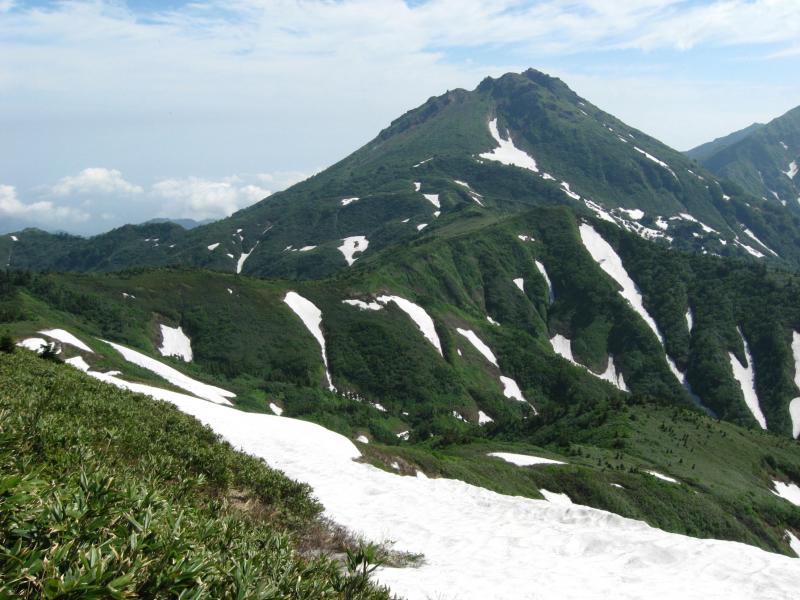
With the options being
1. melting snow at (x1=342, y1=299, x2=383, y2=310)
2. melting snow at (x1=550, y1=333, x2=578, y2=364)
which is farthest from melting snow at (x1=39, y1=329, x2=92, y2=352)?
melting snow at (x1=550, y1=333, x2=578, y2=364)

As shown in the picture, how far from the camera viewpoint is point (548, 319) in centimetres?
17550

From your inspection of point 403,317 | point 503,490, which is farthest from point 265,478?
point 403,317

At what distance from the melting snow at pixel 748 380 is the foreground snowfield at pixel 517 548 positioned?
156048mm

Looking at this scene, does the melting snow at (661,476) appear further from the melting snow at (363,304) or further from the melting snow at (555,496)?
the melting snow at (363,304)

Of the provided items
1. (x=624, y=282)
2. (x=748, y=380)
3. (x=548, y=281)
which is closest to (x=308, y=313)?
(x=548, y=281)

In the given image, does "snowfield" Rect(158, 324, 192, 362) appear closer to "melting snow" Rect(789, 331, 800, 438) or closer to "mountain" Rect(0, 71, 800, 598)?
"mountain" Rect(0, 71, 800, 598)

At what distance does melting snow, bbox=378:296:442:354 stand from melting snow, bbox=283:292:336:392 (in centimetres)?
1658

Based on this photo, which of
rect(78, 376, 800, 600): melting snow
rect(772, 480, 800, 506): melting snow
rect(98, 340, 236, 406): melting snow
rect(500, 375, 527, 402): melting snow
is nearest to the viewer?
rect(78, 376, 800, 600): melting snow

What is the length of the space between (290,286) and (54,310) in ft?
169

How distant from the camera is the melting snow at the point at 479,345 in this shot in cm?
13075

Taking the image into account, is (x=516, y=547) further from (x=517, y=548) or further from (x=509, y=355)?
(x=509, y=355)

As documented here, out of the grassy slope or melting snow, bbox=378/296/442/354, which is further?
melting snow, bbox=378/296/442/354

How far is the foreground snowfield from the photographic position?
14602mm

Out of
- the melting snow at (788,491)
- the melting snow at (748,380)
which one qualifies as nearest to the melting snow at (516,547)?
the melting snow at (788,491)
